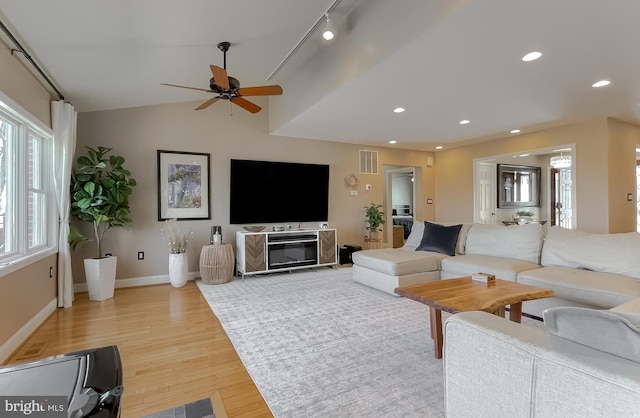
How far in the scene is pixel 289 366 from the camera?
2.24 m

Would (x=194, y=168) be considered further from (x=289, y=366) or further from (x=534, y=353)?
(x=534, y=353)

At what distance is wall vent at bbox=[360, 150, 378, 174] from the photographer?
21.8 feet

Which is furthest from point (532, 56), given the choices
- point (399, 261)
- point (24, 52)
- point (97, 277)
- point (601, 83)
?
point (97, 277)

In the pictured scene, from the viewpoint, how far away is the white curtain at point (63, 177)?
3.67m

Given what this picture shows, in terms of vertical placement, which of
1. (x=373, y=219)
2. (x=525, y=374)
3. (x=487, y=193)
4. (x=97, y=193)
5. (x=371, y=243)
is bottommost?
(x=371, y=243)

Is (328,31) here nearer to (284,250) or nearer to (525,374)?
(525,374)

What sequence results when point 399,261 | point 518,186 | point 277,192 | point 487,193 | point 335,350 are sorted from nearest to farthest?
point 335,350, point 399,261, point 277,192, point 487,193, point 518,186

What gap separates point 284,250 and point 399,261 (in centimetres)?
216

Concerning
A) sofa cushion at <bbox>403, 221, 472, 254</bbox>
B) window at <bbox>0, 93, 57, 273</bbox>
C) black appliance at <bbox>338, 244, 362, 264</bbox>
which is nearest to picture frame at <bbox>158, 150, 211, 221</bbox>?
window at <bbox>0, 93, 57, 273</bbox>

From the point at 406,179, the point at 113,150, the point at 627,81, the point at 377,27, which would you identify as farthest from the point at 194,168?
the point at 406,179

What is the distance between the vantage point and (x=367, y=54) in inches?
115

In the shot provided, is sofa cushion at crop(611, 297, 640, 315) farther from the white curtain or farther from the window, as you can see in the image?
the white curtain

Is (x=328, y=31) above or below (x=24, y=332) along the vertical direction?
above

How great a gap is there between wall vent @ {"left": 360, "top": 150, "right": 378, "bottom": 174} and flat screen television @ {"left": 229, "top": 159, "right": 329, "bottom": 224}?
3.00 ft
